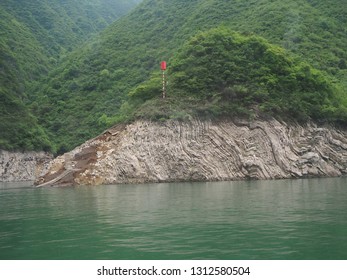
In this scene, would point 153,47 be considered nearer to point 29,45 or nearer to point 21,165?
point 21,165

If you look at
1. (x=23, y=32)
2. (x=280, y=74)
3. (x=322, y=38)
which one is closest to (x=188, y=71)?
(x=280, y=74)

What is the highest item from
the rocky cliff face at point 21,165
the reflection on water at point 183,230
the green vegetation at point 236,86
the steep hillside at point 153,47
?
the steep hillside at point 153,47

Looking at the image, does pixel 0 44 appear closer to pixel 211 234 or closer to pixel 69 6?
pixel 69 6

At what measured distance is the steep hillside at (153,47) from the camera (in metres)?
79.6

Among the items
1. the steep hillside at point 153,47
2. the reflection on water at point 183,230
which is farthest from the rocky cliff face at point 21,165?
the reflection on water at point 183,230

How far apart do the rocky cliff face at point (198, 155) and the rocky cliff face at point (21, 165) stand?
36.8m

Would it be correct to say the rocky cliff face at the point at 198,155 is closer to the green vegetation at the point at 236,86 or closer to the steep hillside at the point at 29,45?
the green vegetation at the point at 236,86

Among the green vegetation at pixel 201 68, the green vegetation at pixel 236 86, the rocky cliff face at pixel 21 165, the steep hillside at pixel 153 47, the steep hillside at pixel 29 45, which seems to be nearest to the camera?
the green vegetation at pixel 236 86

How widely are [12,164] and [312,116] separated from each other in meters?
55.5

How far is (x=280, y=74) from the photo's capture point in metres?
60.7

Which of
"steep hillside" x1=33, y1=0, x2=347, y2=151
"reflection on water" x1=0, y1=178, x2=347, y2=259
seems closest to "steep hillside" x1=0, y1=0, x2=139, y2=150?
"steep hillside" x1=33, y1=0, x2=347, y2=151

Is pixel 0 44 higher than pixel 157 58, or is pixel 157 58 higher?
pixel 0 44

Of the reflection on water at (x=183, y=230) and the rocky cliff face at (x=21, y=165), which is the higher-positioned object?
the rocky cliff face at (x=21, y=165)

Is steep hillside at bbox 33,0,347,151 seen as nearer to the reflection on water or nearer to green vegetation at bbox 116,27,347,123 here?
green vegetation at bbox 116,27,347,123
